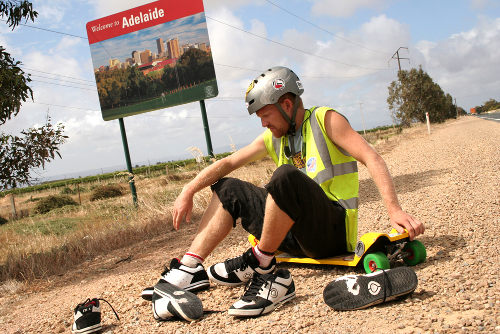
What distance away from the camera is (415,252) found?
2957 millimetres

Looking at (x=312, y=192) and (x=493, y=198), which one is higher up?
(x=312, y=192)

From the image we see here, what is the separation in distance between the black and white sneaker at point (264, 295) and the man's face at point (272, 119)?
3.26 ft

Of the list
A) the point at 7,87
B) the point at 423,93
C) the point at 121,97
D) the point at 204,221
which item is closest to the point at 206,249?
the point at 204,221

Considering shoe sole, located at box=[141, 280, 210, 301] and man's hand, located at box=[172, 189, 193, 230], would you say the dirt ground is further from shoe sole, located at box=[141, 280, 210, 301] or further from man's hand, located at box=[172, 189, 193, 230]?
man's hand, located at box=[172, 189, 193, 230]

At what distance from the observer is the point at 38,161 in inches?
260

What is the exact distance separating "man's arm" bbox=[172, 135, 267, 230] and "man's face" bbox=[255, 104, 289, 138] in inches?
13.0

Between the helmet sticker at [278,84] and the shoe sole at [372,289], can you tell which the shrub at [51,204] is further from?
the shoe sole at [372,289]

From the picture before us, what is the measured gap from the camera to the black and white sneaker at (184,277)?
298cm

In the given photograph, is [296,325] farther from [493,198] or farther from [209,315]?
[493,198]

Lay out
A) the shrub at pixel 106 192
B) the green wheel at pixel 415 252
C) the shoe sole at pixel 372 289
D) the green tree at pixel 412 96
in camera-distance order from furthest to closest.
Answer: the green tree at pixel 412 96
the shrub at pixel 106 192
the green wheel at pixel 415 252
the shoe sole at pixel 372 289

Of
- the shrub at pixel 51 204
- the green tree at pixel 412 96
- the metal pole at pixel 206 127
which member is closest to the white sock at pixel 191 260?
the metal pole at pixel 206 127

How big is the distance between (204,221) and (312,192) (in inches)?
34.1

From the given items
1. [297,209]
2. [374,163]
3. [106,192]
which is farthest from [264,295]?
[106,192]

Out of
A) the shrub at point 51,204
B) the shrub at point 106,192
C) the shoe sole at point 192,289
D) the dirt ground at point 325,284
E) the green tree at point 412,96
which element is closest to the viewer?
the dirt ground at point 325,284
